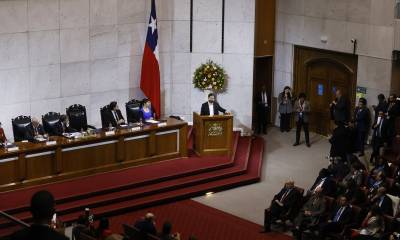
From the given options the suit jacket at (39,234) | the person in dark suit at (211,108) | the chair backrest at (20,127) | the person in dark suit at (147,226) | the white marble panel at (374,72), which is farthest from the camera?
the white marble panel at (374,72)

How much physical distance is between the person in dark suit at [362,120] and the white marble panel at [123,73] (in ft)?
17.7

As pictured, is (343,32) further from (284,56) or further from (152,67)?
(152,67)

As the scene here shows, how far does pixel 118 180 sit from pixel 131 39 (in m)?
4.28

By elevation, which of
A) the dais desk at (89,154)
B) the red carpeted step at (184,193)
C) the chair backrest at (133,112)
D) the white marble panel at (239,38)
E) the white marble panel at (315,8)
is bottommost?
the red carpeted step at (184,193)

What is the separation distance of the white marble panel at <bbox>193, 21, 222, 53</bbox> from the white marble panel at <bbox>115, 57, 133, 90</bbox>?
5.71ft

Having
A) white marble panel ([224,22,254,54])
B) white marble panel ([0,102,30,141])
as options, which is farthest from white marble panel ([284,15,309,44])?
white marble panel ([0,102,30,141])

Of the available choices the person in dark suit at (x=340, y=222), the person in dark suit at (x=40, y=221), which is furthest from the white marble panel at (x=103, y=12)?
the person in dark suit at (x=40, y=221)

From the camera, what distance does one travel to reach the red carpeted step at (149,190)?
13576 millimetres

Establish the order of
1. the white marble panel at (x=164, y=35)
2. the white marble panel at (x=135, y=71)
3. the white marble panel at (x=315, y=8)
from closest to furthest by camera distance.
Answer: the white marble panel at (x=135, y=71) → the white marble panel at (x=164, y=35) → the white marble panel at (x=315, y=8)

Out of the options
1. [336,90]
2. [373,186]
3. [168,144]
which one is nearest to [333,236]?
[373,186]

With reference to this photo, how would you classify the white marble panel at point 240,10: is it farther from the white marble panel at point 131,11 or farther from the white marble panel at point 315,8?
the white marble panel at point 131,11

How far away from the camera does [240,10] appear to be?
1819 centimetres

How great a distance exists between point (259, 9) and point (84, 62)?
5073mm

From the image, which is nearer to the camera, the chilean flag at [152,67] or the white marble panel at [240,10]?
the chilean flag at [152,67]
